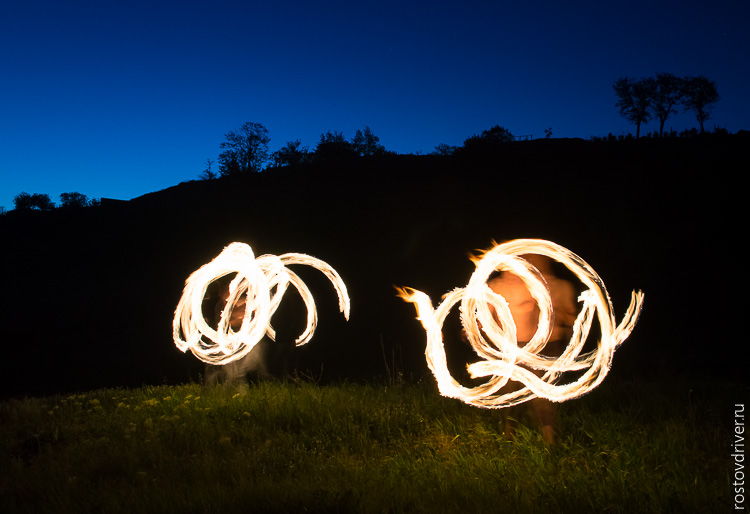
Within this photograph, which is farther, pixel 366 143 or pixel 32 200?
pixel 32 200

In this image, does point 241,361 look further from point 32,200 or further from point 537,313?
point 32,200

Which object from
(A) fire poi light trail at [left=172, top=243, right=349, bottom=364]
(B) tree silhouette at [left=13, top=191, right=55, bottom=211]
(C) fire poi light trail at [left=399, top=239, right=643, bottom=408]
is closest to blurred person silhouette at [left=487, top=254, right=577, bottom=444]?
(C) fire poi light trail at [left=399, top=239, right=643, bottom=408]

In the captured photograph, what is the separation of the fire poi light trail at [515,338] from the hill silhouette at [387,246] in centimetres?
394

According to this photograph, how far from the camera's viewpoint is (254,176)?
127 ft

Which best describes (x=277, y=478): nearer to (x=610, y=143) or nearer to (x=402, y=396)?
(x=402, y=396)

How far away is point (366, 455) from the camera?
602cm

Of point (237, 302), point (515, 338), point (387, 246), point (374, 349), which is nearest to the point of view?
point (515, 338)

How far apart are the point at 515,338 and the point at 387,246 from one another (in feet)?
64.8

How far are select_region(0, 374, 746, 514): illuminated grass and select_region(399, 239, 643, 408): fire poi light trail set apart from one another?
0.41 meters

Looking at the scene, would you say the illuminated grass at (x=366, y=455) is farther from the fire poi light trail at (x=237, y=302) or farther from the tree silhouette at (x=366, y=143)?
the tree silhouette at (x=366, y=143)

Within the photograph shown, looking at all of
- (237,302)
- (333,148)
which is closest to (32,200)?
(333,148)

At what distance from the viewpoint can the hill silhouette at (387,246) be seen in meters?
16.2

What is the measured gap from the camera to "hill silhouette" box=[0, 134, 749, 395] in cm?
1619

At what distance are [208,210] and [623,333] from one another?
108 feet
